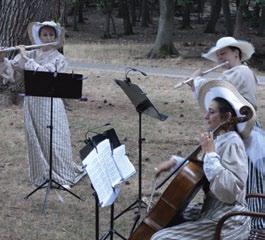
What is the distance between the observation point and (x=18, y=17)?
10.6 meters

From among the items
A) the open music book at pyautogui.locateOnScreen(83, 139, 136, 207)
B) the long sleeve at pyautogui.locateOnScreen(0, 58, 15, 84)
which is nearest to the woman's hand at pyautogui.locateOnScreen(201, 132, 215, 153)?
the open music book at pyautogui.locateOnScreen(83, 139, 136, 207)

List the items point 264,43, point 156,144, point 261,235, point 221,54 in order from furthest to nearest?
point 264,43 → point 156,144 → point 221,54 → point 261,235

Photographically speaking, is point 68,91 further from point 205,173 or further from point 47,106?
point 205,173

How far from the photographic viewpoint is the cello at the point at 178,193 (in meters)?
3.96

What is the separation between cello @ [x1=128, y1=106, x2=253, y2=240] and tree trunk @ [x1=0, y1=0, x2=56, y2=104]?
6880 millimetres

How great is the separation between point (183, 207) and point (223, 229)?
29cm

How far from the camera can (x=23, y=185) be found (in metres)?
7.23

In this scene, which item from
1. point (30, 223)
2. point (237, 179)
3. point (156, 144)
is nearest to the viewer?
point (237, 179)

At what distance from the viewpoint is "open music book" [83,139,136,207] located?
4.23m

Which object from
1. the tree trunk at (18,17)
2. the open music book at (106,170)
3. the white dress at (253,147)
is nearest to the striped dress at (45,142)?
the white dress at (253,147)

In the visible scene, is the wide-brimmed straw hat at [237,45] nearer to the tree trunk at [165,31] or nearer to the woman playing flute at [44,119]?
the woman playing flute at [44,119]

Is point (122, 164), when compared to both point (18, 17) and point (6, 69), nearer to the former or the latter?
point (6, 69)

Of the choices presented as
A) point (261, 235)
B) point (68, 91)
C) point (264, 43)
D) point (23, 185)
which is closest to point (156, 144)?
point (23, 185)

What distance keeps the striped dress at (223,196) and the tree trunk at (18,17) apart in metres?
6.93
